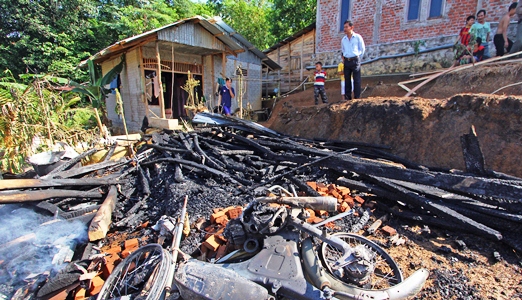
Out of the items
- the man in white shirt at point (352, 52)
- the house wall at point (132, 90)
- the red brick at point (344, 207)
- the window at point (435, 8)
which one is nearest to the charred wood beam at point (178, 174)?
the red brick at point (344, 207)

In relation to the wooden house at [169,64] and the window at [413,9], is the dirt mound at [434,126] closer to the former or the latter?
the wooden house at [169,64]

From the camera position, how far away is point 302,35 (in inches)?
631

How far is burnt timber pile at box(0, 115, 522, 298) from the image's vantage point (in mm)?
3266

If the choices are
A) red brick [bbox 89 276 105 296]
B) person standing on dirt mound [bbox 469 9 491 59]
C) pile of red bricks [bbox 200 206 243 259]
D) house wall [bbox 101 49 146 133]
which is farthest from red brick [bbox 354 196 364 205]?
house wall [bbox 101 49 146 133]

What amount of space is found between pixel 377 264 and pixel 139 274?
2416mm

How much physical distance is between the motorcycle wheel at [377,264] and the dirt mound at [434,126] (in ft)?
12.6

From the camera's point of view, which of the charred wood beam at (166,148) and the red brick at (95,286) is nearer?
the red brick at (95,286)

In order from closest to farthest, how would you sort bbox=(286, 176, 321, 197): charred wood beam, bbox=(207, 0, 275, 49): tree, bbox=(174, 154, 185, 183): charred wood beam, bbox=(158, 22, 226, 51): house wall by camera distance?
bbox=(286, 176, 321, 197): charred wood beam → bbox=(174, 154, 185, 183): charred wood beam → bbox=(158, 22, 226, 51): house wall → bbox=(207, 0, 275, 49): tree

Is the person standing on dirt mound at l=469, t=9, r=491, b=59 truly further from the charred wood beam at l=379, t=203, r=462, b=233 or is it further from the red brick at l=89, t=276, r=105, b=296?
the red brick at l=89, t=276, r=105, b=296

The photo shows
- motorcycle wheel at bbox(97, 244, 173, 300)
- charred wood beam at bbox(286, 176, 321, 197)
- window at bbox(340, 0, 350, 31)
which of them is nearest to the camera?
motorcycle wheel at bbox(97, 244, 173, 300)

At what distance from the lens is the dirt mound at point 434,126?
16.1 ft

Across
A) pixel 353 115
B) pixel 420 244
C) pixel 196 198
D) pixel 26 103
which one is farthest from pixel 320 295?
pixel 26 103

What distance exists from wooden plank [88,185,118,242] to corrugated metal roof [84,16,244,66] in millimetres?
6338

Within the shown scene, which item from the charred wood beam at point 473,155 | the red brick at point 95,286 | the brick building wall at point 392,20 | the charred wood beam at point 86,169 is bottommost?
the red brick at point 95,286
